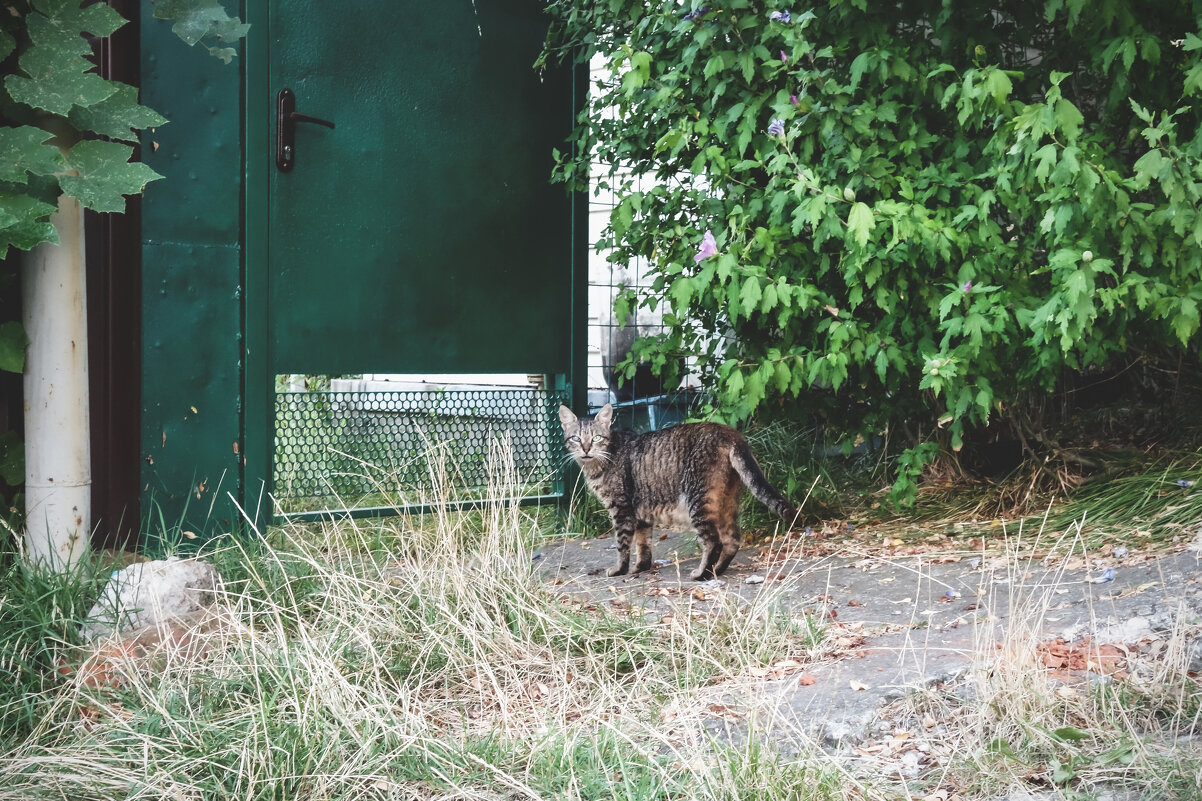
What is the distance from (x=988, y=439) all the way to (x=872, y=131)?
199 cm

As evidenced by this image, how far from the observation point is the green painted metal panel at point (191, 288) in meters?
4.30

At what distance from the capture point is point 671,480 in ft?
15.2

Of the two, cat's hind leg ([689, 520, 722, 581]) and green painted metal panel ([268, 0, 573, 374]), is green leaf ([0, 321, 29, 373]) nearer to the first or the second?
green painted metal panel ([268, 0, 573, 374])

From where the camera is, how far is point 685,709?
259 cm

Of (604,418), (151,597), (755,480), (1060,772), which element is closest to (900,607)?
(755,480)

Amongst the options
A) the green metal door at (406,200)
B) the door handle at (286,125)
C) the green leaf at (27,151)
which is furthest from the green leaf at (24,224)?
the door handle at (286,125)

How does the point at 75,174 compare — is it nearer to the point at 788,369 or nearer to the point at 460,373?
the point at 460,373

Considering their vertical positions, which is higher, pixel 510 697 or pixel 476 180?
pixel 476 180

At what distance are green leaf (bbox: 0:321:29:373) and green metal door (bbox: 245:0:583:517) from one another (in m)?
1.07

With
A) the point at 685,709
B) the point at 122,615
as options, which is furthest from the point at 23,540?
the point at 685,709

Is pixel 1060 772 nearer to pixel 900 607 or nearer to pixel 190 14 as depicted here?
pixel 900 607

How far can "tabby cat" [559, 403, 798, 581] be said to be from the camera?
14.5 ft

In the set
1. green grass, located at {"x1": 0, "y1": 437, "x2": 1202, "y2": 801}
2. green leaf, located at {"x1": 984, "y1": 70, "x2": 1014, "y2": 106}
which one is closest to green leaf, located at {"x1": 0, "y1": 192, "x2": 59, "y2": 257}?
green grass, located at {"x1": 0, "y1": 437, "x2": 1202, "y2": 801}

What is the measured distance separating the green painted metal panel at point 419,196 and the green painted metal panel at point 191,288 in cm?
20
